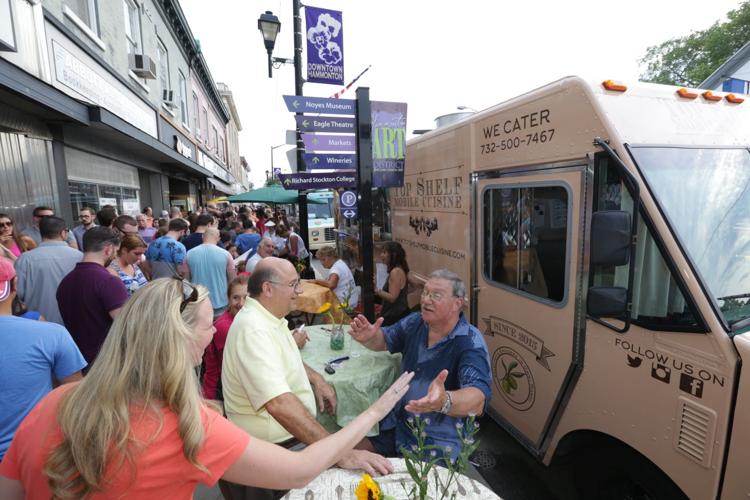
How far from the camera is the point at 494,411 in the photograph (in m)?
3.55

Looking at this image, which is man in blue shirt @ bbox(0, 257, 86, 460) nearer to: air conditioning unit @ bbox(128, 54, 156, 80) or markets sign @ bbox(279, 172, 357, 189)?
markets sign @ bbox(279, 172, 357, 189)

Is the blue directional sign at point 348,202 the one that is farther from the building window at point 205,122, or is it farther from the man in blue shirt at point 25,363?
the building window at point 205,122

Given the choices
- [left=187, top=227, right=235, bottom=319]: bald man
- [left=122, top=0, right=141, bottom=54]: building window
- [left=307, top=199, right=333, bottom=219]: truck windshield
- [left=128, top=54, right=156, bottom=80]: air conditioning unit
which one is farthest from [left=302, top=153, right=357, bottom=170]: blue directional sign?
[left=307, top=199, right=333, bottom=219]: truck windshield

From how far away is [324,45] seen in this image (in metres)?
5.96

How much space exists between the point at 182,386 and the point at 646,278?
2374 millimetres

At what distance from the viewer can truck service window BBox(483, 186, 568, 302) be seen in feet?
9.04

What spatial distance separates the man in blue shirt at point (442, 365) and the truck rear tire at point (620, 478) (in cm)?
91

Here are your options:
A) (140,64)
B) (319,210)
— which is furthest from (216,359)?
(319,210)

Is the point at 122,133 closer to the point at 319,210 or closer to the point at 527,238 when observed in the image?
the point at 527,238

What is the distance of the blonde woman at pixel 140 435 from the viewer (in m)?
1.07

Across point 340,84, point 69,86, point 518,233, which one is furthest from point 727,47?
point 69,86

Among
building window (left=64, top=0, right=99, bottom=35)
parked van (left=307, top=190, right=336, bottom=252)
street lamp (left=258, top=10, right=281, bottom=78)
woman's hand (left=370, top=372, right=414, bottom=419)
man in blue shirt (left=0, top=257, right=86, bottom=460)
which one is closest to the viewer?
woman's hand (left=370, top=372, right=414, bottom=419)

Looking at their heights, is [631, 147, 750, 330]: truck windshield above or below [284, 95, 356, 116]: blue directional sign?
below

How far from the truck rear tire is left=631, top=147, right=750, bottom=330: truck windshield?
0.97 meters
